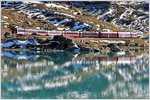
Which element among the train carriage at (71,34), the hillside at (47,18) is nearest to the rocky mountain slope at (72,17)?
the hillside at (47,18)

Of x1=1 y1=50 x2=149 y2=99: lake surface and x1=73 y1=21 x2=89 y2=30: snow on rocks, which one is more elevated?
x1=1 y1=50 x2=149 y2=99: lake surface

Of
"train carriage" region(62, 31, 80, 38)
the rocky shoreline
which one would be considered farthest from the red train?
the rocky shoreline

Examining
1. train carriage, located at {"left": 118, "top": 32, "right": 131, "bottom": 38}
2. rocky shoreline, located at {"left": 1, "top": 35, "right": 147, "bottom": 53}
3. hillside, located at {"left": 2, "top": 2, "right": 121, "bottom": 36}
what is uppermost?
hillside, located at {"left": 2, "top": 2, "right": 121, "bottom": 36}

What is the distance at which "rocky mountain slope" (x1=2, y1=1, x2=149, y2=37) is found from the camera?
219 feet

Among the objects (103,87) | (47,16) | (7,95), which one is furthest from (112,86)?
(47,16)

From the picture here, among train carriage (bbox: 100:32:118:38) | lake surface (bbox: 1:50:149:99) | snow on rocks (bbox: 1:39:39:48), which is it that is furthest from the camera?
train carriage (bbox: 100:32:118:38)

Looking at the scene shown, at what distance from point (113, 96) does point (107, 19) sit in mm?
79064

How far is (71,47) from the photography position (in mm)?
41312

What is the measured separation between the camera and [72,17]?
72.8 meters

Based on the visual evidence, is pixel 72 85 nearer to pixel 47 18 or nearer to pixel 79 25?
pixel 79 25

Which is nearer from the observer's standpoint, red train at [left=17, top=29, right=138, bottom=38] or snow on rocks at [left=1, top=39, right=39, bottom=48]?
snow on rocks at [left=1, top=39, right=39, bottom=48]

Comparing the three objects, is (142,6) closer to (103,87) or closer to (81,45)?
(81,45)

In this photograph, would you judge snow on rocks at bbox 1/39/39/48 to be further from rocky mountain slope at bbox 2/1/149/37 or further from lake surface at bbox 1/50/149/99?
lake surface at bbox 1/50/149/99

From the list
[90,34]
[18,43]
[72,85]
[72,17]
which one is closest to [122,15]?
[72,17]
